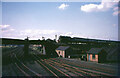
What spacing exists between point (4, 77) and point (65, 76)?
956 cm

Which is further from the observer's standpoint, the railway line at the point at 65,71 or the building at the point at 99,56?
the building at the point at 99,56

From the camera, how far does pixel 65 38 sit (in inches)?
2766

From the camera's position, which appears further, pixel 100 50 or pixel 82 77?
pixel 100 50

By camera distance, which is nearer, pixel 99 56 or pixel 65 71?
pixel 65 71

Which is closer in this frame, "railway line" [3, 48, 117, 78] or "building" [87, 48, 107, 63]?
"railway line" [3, 48, 117, 78]

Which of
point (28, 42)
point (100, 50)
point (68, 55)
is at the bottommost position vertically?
point (68, 55)

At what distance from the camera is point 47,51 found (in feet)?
168

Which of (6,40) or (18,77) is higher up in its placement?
(6,40)

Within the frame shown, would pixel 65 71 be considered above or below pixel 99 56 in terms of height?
below

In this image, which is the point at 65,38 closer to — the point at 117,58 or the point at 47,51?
the point at 47,51

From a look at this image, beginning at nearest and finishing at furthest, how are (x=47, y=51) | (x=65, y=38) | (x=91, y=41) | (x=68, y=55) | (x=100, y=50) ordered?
(x=100, y=50)
(x=68, y=55)
(x=47, y=51)
(x=65, y=38)
(x=91, y=41)

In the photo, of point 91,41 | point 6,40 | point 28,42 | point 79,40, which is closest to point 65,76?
point 6,40

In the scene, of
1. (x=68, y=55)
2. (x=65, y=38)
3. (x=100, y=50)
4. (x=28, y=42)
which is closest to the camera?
(x=100, y=50)

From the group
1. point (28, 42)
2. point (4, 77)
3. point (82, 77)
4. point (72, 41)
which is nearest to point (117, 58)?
point (82, 77)
